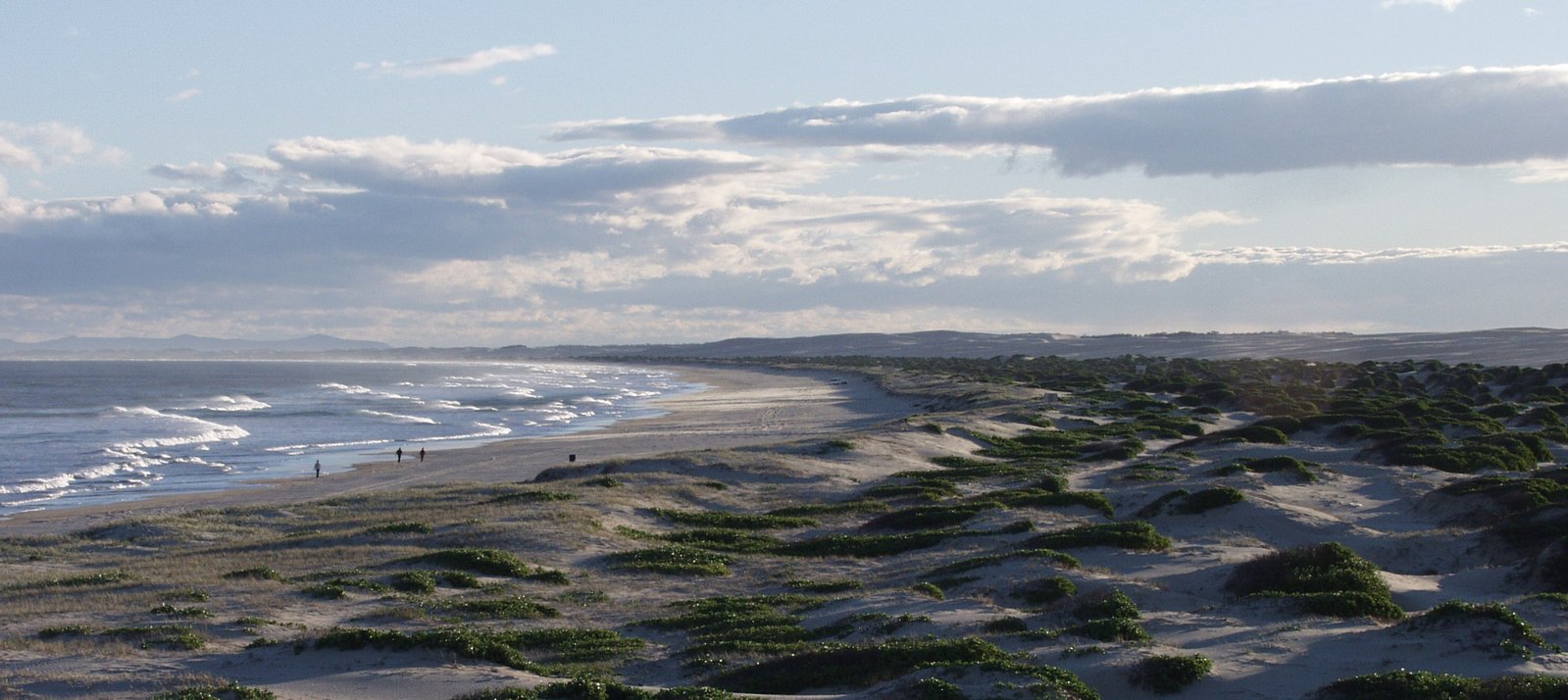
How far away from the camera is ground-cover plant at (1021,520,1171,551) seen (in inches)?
837

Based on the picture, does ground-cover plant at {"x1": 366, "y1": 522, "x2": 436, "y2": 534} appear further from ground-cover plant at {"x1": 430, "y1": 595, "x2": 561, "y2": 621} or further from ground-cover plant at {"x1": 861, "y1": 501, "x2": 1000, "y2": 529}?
ground-cover plant at {"x1": 861, "y1": 501, "x2": 1000, "y2": 529}

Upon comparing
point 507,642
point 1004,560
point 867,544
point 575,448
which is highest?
point 1004,560

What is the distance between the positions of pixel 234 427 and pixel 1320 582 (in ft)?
229

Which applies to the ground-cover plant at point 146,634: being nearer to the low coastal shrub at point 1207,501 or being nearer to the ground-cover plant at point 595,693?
the ground-cover plant at point 595,693

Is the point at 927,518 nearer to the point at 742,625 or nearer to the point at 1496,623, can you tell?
the point at 742,625

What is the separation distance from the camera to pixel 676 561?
21922 millimetres

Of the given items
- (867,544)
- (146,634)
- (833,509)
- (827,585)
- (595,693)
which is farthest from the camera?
(833,509)

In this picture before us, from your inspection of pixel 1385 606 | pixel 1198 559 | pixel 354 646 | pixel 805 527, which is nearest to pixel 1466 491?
pixel 1198 559

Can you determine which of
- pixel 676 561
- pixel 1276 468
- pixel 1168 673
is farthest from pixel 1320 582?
pixel 1276 468

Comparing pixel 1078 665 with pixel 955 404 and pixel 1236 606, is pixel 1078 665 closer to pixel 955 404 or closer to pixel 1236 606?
pixel 1236 606

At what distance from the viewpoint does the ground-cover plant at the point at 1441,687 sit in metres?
10.3

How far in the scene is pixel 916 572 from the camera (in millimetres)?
20797

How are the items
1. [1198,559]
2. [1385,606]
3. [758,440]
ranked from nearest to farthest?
[1385,606] → [1198,559] → [758,440]

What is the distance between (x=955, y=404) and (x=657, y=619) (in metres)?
57.9
